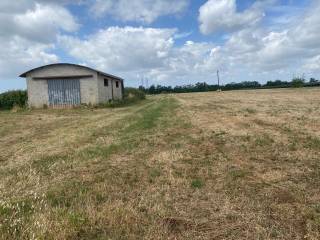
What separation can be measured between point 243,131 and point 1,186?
7.70m

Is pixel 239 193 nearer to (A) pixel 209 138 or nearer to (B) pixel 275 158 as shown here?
(B) pixel 275 158

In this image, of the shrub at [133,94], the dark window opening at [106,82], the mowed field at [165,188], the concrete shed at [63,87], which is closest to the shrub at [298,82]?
the shrub at [133,94]

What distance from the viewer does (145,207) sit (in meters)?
4.75

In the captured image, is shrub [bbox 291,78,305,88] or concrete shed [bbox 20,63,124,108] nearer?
concrete shed [bbox 20,63,124,108]

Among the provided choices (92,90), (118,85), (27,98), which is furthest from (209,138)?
(118,85)

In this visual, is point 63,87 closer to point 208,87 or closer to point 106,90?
point 106,90

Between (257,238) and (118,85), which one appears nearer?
(257,238)

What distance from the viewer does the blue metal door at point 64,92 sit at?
27828mm

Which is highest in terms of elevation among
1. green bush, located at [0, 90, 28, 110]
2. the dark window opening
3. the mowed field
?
the dark window opening

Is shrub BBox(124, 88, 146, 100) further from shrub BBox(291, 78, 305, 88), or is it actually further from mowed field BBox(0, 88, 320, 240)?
shrub BBox(291, 78, 305, 88)

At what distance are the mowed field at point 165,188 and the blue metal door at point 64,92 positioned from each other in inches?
696

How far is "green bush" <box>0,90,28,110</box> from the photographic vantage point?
3045 centimetres

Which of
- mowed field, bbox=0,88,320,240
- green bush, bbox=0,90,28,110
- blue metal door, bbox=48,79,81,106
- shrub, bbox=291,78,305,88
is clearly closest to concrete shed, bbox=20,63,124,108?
blue metal door, bbox=48,79,81,106

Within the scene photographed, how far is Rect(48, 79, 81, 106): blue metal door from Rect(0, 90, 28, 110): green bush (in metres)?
3.85
